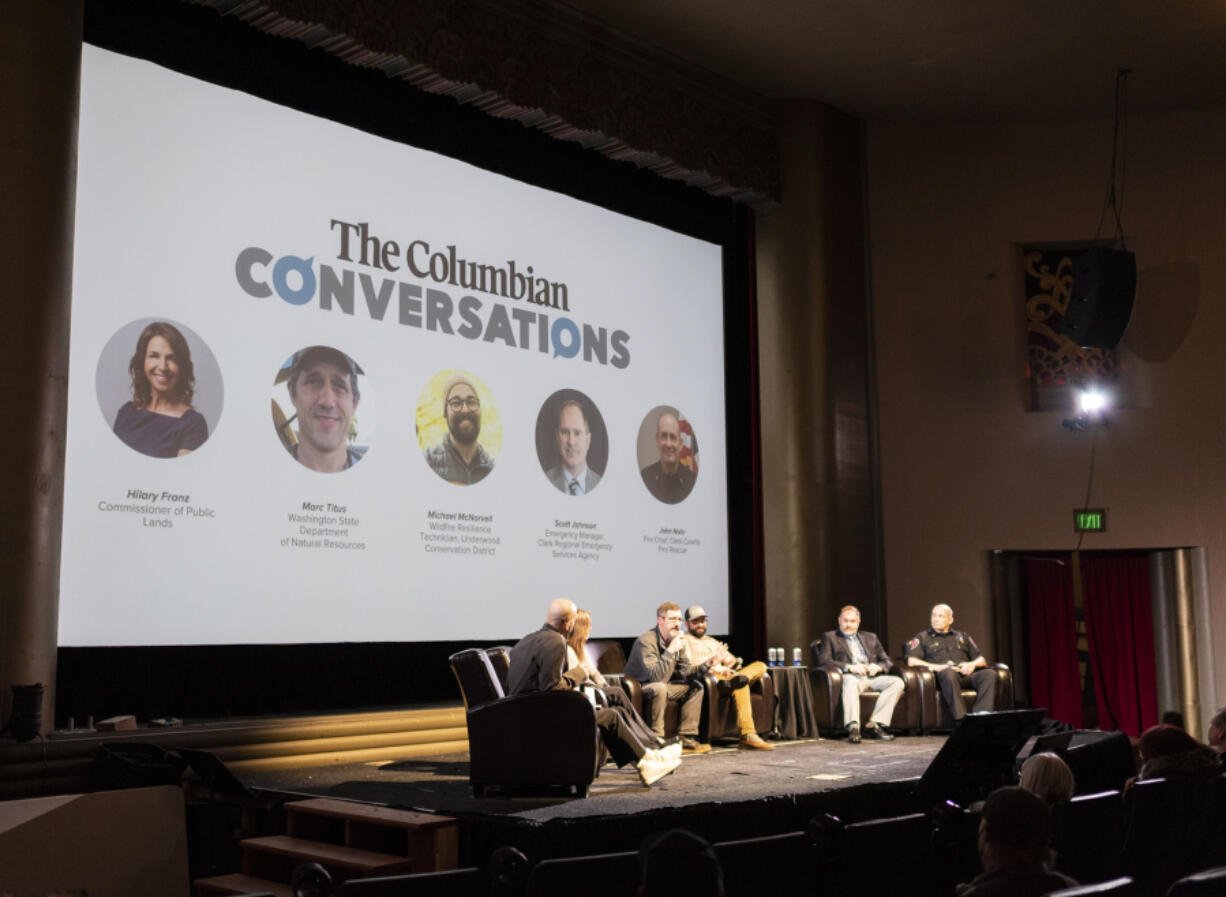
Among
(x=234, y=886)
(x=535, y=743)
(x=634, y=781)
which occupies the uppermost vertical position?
(x=535, y=743)

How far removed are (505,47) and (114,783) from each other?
5.22 m

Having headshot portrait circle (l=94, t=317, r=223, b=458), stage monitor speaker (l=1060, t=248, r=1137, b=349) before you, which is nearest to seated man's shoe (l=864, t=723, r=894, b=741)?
stage monitor speaker (l=1060, t=248, r=1137, b=349)

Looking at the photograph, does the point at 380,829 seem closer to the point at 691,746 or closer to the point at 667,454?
the point at 691,746

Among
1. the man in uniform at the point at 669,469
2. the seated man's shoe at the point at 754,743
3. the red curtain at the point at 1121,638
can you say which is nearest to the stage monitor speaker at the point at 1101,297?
the red curtain at the point at 1121,638

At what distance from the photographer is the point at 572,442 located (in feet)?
27.8

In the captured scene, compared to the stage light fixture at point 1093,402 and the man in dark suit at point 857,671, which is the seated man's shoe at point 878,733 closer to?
the man in dark suit at point 857,671

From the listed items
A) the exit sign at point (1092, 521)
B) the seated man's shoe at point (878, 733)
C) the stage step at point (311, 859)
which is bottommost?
the stage step at point (311, 859)

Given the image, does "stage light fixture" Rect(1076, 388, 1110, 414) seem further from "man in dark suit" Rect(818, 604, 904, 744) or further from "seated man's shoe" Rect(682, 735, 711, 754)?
"seated man's shoe" Rect(682, 735, 711, 754)

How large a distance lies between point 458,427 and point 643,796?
331 cm

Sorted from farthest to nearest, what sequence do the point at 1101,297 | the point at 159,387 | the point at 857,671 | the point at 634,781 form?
the point at 1101,297 → the point at 857,671 → the point at 159,387 → the point at 634,781

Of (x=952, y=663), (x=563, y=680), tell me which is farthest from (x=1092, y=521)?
(x=563, y=680)

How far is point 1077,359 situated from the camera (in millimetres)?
Result: 10719

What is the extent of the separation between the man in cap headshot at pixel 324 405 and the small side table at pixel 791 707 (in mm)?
3213

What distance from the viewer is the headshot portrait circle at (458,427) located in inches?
296
